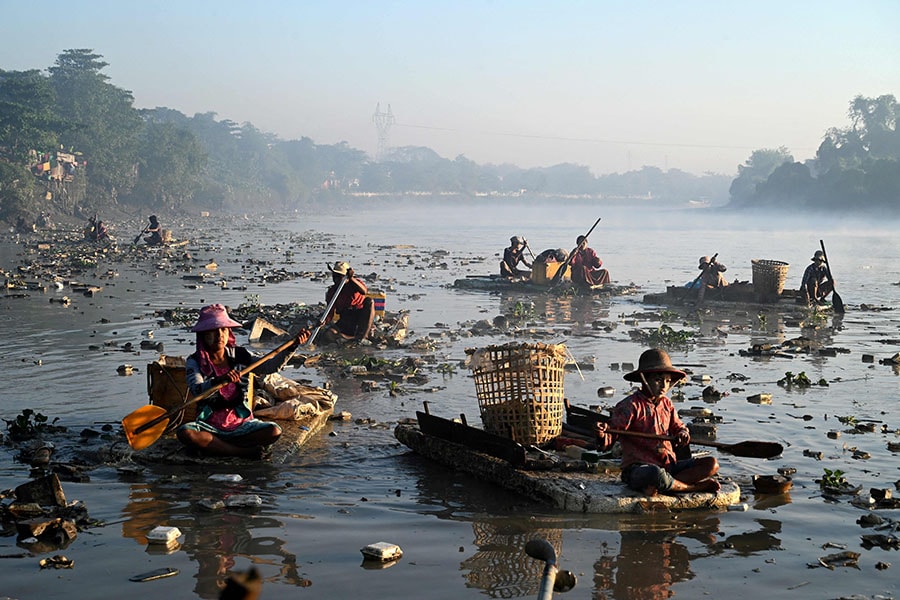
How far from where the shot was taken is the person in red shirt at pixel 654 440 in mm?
6473

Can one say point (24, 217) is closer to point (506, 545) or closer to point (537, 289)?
point (537, 289)

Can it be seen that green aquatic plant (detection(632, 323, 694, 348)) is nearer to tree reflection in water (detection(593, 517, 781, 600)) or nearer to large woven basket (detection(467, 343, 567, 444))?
large woven basket (detection(467, 343, 567, 444))

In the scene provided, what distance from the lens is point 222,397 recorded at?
298 inches

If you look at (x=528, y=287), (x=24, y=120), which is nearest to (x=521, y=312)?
(x=528, y=287)

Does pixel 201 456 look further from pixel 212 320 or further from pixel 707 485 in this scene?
pixel 707 485

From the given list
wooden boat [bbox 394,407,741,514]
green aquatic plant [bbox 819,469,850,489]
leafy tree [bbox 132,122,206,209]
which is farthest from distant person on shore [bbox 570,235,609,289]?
leafy tree [bbox 132,122,206,209]

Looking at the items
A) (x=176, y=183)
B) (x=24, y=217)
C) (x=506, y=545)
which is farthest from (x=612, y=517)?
(x=176, y=183)

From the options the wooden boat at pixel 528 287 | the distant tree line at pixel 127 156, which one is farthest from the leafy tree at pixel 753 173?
the wooden boat at pixel 528 287

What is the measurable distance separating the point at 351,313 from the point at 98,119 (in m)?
66.3

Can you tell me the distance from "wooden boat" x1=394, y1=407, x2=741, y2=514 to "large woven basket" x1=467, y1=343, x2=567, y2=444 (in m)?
0.20

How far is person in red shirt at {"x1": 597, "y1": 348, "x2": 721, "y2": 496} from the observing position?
647 cm

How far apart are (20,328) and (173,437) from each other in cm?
820

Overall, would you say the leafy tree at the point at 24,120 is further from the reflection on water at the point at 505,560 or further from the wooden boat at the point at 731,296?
the reflection on water at the point at 505,560

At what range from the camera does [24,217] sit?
151 feet
